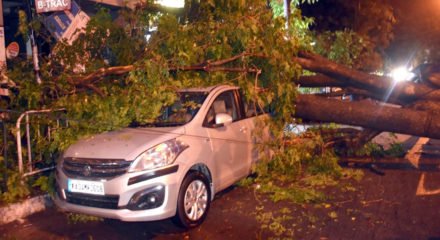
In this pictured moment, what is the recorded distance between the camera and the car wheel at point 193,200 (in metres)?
4.38

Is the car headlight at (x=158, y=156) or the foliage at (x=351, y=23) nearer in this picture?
the car headlight at (x=158, y=156)

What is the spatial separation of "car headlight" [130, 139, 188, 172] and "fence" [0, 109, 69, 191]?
1.90 meters

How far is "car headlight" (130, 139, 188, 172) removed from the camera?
4.21 metres

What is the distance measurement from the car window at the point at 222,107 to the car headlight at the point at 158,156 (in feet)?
2.38

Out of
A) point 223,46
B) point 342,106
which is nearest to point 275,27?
point 223,46

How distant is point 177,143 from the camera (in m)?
4.54

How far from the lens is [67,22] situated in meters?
6.76

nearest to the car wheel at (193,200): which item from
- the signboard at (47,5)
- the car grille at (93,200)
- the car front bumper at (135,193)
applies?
the car front bumper at (135,193)

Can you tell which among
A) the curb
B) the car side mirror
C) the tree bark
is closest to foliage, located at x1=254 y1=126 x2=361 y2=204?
the tree bark

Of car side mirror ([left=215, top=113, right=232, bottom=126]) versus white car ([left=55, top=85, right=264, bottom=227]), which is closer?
white car ([left=55, top=85, right=264, bottom=227])

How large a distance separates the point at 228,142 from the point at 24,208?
298 centimetres

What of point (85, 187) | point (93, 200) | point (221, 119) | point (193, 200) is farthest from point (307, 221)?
point (85, 187)

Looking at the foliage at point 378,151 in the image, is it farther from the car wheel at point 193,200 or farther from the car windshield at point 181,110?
the car wheel at point 193,200

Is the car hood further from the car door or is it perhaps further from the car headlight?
the car door
